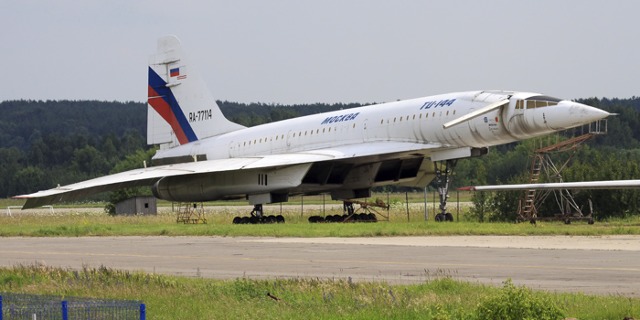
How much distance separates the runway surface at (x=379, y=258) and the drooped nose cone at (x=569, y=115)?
279 inches

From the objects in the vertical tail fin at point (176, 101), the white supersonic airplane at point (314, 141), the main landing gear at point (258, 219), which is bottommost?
the main landing gear at point (258, 219)

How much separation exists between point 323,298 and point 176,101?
30.5 m

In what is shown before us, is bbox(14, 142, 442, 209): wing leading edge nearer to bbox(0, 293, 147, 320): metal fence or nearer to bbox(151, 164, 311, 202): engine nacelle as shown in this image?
bbox(151, 164, 311, 202): engine nacelle

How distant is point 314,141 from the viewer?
36094 millimetres

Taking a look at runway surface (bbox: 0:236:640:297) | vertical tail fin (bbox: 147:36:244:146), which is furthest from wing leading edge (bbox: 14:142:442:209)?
runway surface (bbox: 0:236:640:297)

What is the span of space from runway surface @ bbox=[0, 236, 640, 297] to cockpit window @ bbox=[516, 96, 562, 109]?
7.34m

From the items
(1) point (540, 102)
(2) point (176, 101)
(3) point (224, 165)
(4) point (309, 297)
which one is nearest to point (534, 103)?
(1) point (540, 102)

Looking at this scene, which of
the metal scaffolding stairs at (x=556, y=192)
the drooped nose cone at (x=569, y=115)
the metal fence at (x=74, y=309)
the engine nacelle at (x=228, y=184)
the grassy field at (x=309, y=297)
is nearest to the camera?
the grassy field at (x=309, y=297)

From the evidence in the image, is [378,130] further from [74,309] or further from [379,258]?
[74,309]

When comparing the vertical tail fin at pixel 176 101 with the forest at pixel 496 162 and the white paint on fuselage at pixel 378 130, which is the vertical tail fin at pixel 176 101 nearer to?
Result: the white paint on fuselage at pixel 378 130

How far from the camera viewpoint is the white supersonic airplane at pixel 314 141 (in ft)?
102

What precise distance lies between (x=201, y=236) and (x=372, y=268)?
11.6 meters

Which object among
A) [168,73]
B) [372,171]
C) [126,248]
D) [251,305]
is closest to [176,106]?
[168,73]

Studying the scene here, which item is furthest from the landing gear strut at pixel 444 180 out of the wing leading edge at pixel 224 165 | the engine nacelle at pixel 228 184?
the engine nacelle at pixel 228 184
